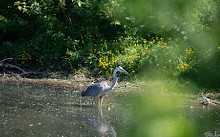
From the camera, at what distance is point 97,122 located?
5.78m

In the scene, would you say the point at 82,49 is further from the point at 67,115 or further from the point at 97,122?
the point at 97,122

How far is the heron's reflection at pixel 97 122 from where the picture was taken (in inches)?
206

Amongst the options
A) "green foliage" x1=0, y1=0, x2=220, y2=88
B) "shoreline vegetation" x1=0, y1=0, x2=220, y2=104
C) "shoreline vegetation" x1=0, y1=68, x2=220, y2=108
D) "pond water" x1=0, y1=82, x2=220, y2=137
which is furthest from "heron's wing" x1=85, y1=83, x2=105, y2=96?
"green foliage" x1=0, y1=0, x2=220, y2=88

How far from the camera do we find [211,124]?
19.0ft

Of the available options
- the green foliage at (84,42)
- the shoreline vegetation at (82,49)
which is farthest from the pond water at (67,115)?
the green foliage at (84,42)

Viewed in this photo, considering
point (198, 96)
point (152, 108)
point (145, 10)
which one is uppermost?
point (145, 10)

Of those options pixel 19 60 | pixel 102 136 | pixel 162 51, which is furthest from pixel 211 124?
pixel 19 60

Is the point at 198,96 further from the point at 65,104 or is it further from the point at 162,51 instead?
the point at 65,104

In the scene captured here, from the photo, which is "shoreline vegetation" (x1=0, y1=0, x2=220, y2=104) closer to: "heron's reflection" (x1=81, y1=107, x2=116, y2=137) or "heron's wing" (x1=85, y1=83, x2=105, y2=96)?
"heron's wing" (x1=85, y1=83, x2=105, y2=96)

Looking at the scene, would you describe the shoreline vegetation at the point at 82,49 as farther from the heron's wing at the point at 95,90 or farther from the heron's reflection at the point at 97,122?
the heron's reflection at the point at 97,122

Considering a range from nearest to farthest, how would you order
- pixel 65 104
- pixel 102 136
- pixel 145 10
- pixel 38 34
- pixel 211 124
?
1. pixel 145 10
2. pixel 102 136
3. pixel 211 124
4. pixel 65 104
5. pixel 38 34

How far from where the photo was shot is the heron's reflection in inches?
206

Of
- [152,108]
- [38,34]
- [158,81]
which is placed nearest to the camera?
[152,108]

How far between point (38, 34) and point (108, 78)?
4397 mm
